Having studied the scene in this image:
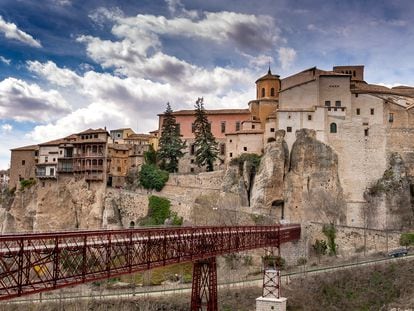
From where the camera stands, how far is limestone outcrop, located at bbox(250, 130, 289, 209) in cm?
6556

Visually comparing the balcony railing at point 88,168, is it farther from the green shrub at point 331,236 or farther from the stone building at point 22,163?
the green shrub at point 331,236

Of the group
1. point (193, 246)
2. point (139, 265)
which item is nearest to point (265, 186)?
point (193, 246)

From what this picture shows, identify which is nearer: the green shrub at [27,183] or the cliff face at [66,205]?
the cliff face at [66,205]

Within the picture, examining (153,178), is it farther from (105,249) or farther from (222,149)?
(105,249)

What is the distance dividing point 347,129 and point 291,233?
17.7 m

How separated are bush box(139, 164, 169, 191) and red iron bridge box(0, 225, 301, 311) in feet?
76.4

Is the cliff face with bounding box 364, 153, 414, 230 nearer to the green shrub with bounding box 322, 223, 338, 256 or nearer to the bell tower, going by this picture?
the green shrub with bounding box 322, 223, 338, 256

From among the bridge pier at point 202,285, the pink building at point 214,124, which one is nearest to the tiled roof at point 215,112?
the pink building at point 214,124

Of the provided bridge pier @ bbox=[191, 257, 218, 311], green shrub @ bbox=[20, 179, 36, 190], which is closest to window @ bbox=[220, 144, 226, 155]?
green shrub @ bbox=[20, 179, 36, 190]

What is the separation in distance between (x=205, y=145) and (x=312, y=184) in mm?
14387

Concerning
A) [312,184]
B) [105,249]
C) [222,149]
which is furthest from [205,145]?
[105,249]

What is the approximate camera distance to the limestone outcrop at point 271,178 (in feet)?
215

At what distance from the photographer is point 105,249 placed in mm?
29625

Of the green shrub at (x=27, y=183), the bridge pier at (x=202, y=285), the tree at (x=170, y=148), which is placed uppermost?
the tree at (x=170, y=148)
